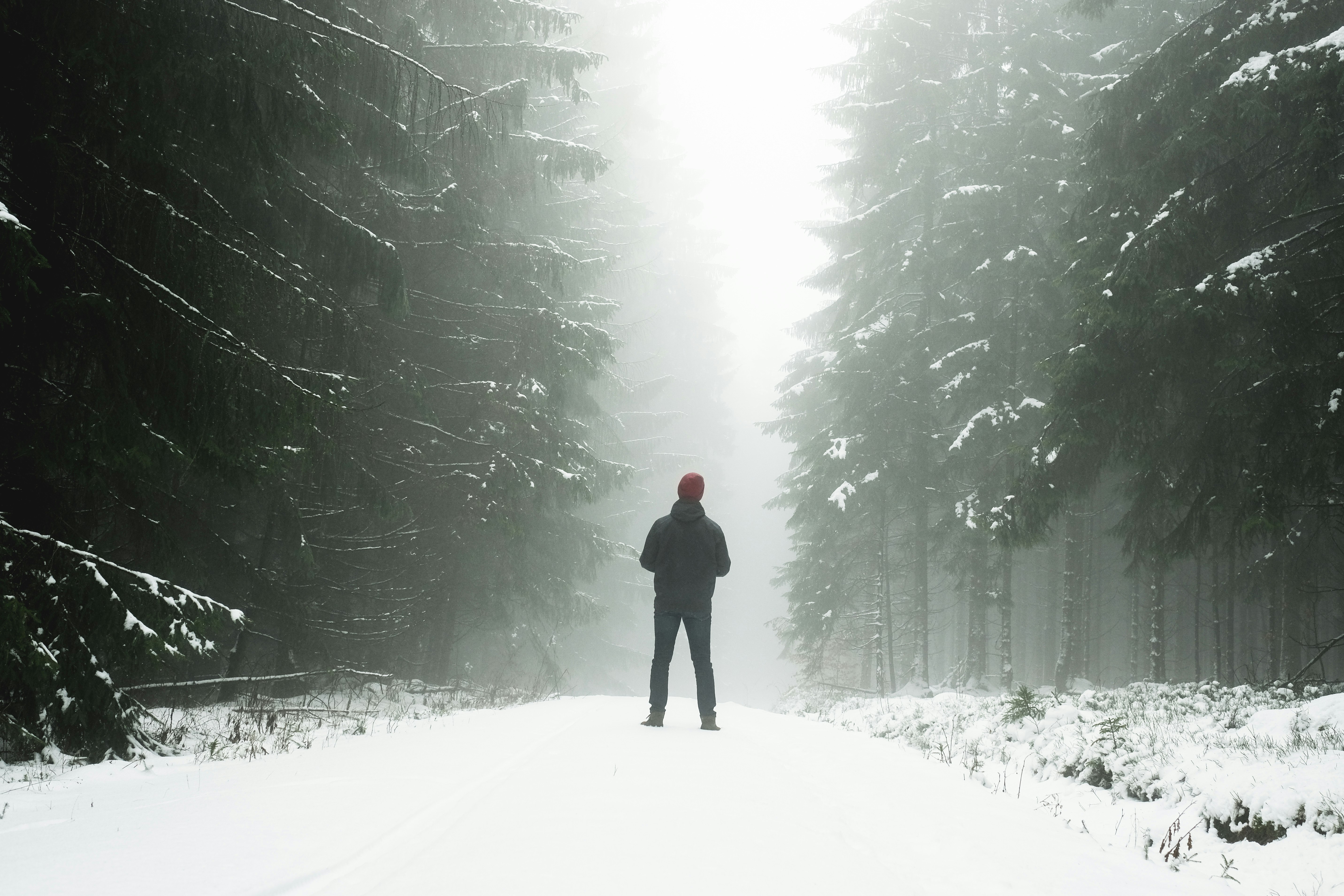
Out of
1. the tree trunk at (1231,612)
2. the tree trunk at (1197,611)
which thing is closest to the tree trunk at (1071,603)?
the tree trunk at (1197,611)

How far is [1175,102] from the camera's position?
9.75 meters

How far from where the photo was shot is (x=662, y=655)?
22.1ft

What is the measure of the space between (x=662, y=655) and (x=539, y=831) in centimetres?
381

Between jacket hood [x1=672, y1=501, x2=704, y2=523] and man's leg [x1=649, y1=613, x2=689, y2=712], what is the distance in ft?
2.85

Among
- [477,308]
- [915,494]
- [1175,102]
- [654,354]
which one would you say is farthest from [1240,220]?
[654,354]

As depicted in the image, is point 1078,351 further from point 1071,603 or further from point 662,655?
point 662,655

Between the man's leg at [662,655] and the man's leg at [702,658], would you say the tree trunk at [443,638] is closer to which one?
the man's leg at [662,655]

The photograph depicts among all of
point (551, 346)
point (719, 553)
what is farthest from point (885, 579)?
point (719, 553)

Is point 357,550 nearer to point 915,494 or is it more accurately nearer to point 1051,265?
point 915,494

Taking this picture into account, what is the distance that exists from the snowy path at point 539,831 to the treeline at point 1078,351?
5.06 meters

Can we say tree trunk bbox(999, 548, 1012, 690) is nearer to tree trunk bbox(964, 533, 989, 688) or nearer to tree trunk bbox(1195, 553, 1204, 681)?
tree trunk bbox(964, 533, 989, 688)

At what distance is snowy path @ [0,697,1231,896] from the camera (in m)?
2.42

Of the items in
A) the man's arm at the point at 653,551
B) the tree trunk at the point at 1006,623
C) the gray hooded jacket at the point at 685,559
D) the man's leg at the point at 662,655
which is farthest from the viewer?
the tree trunk at the point at 1006,623

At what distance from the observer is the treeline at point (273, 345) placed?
4699 millimetres
